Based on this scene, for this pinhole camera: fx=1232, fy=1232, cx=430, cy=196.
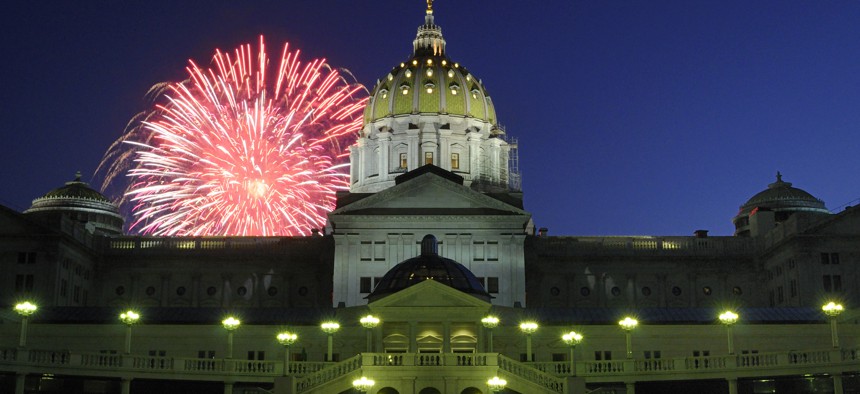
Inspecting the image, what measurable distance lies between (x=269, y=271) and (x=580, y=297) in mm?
32275

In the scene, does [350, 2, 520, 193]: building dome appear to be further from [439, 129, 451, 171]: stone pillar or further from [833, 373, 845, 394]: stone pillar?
[833, 373, 845, 394]: stone pillar

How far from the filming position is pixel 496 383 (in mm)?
73750

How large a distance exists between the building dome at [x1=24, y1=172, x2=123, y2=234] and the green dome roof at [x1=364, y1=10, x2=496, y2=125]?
107ft

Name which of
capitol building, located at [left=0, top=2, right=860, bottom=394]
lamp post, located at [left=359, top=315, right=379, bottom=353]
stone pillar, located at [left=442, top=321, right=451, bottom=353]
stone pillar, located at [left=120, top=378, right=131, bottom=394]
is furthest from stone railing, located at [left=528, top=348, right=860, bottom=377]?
stone pillar, located at [left=120, top=378, right=131, bottom=394]

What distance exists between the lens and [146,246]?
5012 inches

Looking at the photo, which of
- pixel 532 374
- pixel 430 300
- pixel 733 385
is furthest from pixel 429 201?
pixel 733 385

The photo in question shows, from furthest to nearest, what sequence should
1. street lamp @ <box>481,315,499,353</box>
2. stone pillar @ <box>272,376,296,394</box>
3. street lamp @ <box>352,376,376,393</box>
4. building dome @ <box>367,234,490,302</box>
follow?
building dome @ <box>367,234,490,302</box>
street lamp @ <box>481,315,499,353</box>
stone pillar @ <box>272,376,296,394</box>
street lamp @ <box>352,376,376,393</box>

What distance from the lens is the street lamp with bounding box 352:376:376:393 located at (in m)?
72.3

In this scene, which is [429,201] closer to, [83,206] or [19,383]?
[83,206]

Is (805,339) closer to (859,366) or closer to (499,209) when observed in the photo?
→ (859,366)

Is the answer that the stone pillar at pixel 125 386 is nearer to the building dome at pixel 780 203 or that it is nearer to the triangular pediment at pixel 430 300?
the triangular pediment at pixel 430 300

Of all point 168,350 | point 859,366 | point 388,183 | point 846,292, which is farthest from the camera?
point 388,183

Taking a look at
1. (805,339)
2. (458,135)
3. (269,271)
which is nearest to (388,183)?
(458,135)

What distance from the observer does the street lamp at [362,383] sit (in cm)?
7231
